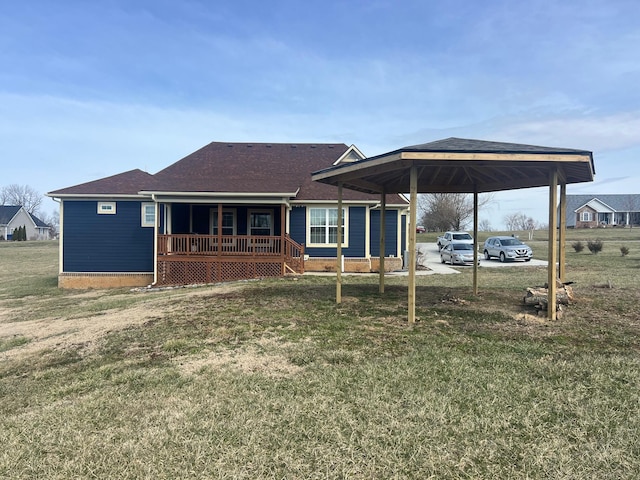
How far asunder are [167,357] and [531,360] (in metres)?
4.68

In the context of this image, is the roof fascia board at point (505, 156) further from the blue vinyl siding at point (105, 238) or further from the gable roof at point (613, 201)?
the gable roof at point (613, 201)

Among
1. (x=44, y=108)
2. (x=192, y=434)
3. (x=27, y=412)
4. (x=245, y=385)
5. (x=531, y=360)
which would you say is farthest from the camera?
(x=44, y=108)

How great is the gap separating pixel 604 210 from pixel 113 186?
68.4m

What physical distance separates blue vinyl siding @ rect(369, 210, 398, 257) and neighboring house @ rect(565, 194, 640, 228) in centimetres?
5566

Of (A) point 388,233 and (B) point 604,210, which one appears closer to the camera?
(A) point 388,233

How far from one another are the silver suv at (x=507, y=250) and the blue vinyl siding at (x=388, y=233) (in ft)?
27.0

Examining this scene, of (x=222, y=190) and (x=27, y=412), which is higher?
(x=222, y=190)

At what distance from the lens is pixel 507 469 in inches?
100

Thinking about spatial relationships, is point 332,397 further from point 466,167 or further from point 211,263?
point 211,263

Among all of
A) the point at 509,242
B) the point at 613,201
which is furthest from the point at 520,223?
the point at 509,242

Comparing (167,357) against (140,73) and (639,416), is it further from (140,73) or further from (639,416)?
(140,73)

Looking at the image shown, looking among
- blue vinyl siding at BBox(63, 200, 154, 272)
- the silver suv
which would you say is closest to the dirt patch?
blue vinyl siding at BBox(63, 200, 154, 272)

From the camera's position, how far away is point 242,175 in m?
16.4

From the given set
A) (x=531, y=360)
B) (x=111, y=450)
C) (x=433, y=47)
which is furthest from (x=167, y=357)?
(x=433, y=47)
